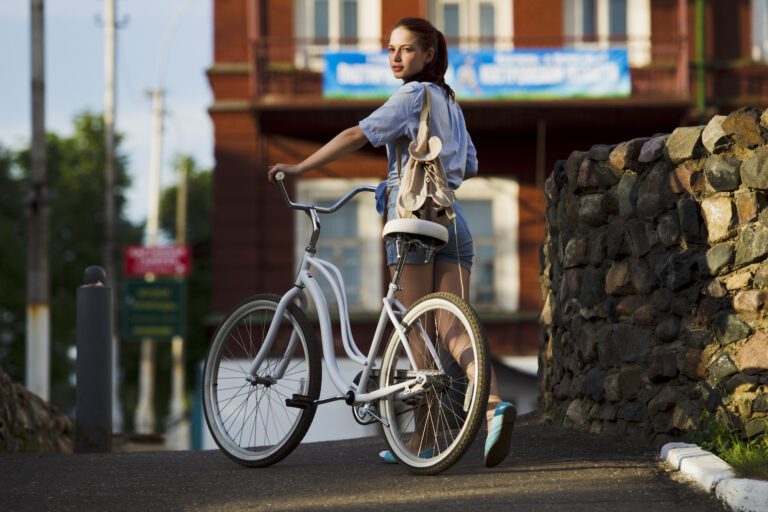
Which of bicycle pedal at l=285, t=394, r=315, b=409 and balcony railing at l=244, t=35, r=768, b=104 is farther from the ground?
balcony railing at l=244, t=35, r=768, b=104

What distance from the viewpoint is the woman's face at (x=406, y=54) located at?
6387mm

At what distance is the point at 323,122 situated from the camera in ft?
73.6

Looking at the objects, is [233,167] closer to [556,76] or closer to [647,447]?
[556,76]

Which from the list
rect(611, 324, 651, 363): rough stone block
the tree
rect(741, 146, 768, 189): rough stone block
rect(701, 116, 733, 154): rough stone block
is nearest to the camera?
rect(741, 146, 768, 189): rough stone block

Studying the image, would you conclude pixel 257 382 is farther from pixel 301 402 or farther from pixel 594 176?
pixel 594 176

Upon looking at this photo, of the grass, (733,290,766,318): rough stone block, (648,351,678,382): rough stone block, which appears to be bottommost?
the grass

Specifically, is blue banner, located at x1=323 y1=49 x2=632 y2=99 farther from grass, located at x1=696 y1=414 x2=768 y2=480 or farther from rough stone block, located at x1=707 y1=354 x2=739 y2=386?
grass, located at x1=696 y1=414 x2=768 y2=480

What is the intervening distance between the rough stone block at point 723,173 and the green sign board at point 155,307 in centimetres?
2056

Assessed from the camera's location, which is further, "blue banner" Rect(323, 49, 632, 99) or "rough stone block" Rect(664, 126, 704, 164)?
"blue banner" Rect(323, 49, 632, 99)

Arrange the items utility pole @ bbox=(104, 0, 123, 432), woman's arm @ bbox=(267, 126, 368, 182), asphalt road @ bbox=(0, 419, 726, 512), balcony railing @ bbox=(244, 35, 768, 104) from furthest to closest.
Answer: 1. utility pole @ bbox=(104, 0, 123, 432)
2. balcony railing @ bbox=(244, 35, 768, 104)
3. woman's arm @ bbox=(267, 126, 368, 182)
4. asphalt road @ bbox=(0, 419, 726, 512)

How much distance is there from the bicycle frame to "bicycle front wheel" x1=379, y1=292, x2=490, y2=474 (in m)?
0.03

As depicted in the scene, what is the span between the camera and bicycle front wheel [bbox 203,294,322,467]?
21.4 feet

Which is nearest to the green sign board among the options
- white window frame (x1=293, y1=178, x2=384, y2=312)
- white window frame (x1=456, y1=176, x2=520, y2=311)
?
white window frame (x1=293, y1=178, x2=384, y2=312)

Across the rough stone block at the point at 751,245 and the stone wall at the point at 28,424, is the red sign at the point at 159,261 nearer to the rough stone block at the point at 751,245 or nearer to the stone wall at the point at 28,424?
the stone wall at the point at 28,424
